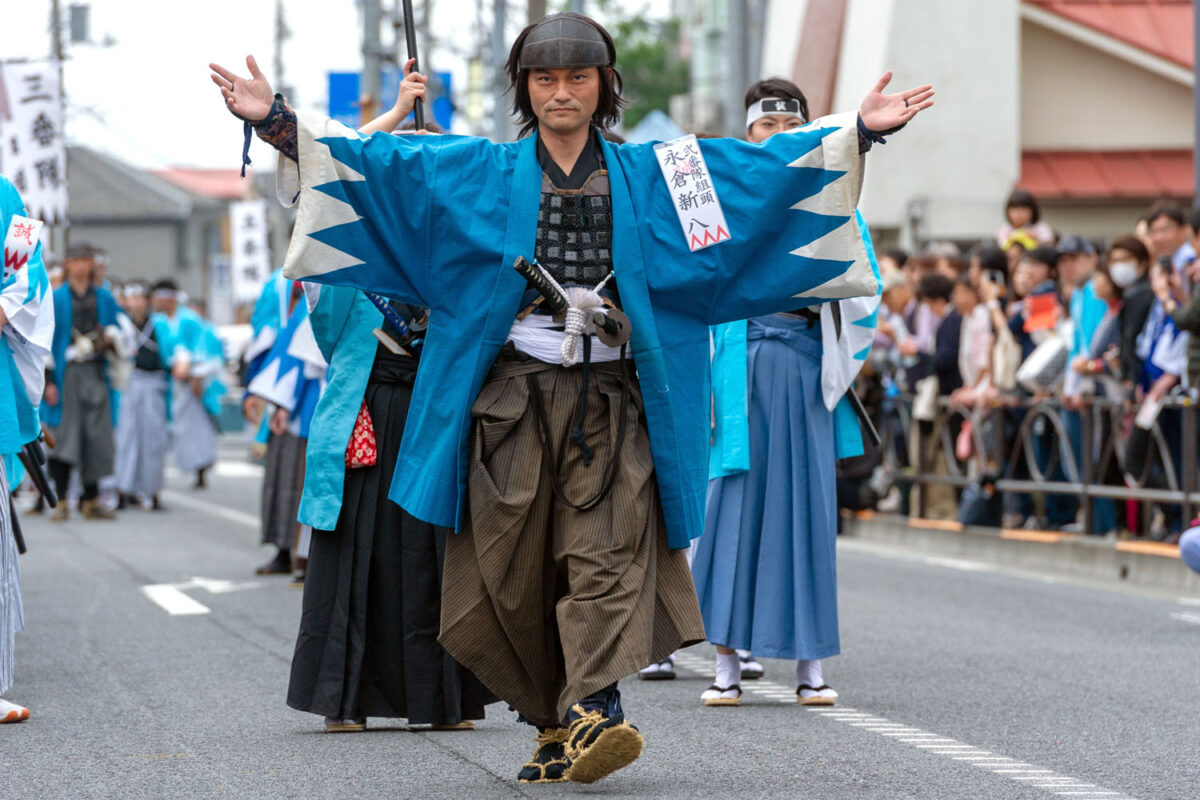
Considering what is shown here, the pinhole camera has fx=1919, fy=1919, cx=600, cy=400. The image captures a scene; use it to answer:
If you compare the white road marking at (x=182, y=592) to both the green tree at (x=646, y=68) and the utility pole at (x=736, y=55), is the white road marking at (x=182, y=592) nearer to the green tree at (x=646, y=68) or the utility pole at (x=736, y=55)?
the utility pole at (x=736, y=55)

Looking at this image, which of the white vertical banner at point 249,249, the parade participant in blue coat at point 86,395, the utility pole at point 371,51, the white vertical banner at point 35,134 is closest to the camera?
the white vertical banner at point 35,134

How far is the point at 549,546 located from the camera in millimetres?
4996

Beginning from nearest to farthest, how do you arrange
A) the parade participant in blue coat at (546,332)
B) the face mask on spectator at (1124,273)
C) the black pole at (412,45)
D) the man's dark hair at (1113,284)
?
1. the parade participant in blue coat at (546,332)
2. the black pole at (412,45)
3. the face mask on spectator at (1124,273)
4. the man's dark hair at (1113,284)

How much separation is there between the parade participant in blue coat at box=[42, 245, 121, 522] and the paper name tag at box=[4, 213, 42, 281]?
9.41m

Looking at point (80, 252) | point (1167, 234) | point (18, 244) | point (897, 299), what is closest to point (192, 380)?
point (80, 252)

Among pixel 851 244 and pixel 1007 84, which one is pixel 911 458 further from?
pixel 1007 84

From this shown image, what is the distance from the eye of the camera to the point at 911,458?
569 inches

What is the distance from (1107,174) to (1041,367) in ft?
43.9

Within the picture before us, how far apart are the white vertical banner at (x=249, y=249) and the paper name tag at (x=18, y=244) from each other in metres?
27.9

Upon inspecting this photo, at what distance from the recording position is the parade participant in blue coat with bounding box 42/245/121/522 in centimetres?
1566

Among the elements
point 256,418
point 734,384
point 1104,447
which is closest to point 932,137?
point 1104,447

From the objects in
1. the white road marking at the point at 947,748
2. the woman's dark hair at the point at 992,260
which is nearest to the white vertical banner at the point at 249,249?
the woman's dark hair at the point at 992,260

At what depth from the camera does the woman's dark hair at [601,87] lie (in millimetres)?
4996

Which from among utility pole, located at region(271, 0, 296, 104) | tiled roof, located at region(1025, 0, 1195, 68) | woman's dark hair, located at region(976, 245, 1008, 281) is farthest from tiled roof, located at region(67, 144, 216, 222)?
woman's dark hair, located at region(976, 245, 1008, 281)
